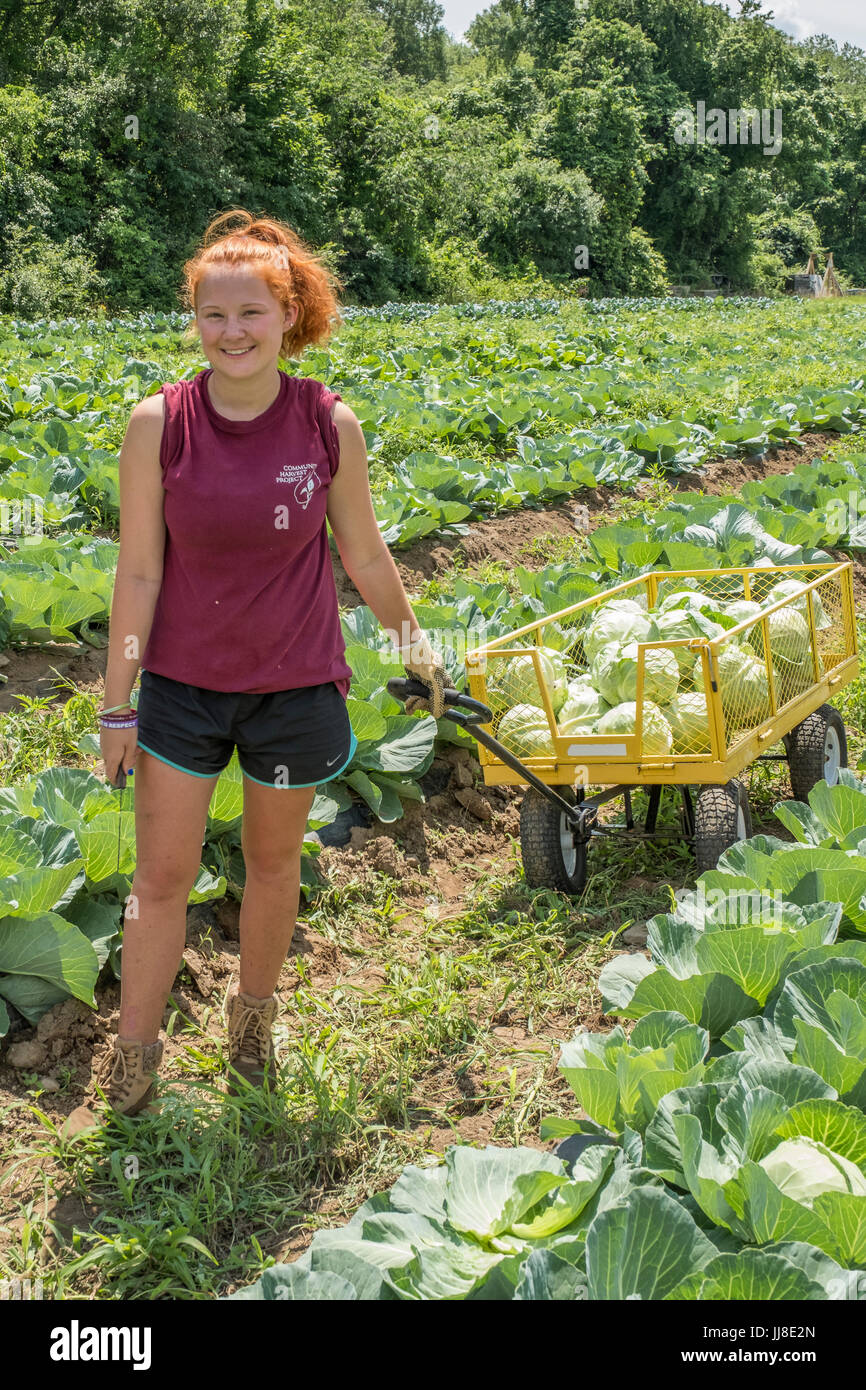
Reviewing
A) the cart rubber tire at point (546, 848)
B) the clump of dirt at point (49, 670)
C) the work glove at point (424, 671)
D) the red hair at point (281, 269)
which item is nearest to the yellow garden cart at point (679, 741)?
the cart rubber tire at point (546, 848)

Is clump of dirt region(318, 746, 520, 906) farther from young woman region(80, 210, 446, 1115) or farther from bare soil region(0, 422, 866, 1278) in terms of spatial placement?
young woman region(80, 210, 446, 1115)

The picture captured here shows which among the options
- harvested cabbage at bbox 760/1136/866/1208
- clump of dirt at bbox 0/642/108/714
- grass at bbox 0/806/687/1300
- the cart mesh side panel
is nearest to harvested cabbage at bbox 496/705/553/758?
the cart mesh side panel

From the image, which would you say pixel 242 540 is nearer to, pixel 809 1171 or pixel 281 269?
pixel 281 269

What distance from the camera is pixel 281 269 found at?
2.54 metres

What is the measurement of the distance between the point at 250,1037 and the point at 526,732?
152 centimetres

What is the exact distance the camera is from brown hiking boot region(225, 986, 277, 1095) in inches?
115

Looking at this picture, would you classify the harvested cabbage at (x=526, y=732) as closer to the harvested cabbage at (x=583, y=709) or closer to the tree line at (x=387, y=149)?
the harvested cabbage at (x=583, y=709)

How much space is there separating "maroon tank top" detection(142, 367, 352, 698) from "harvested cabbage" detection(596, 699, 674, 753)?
1540 millimetres

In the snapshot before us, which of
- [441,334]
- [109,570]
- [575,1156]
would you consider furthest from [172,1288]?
[441,334]

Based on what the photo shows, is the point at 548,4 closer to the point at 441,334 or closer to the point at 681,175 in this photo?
the point at 681,175

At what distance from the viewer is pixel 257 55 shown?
104ft

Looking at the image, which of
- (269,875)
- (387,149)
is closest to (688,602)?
(269,875)

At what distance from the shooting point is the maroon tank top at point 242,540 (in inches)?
96.6

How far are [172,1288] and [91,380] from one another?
9.80 m
